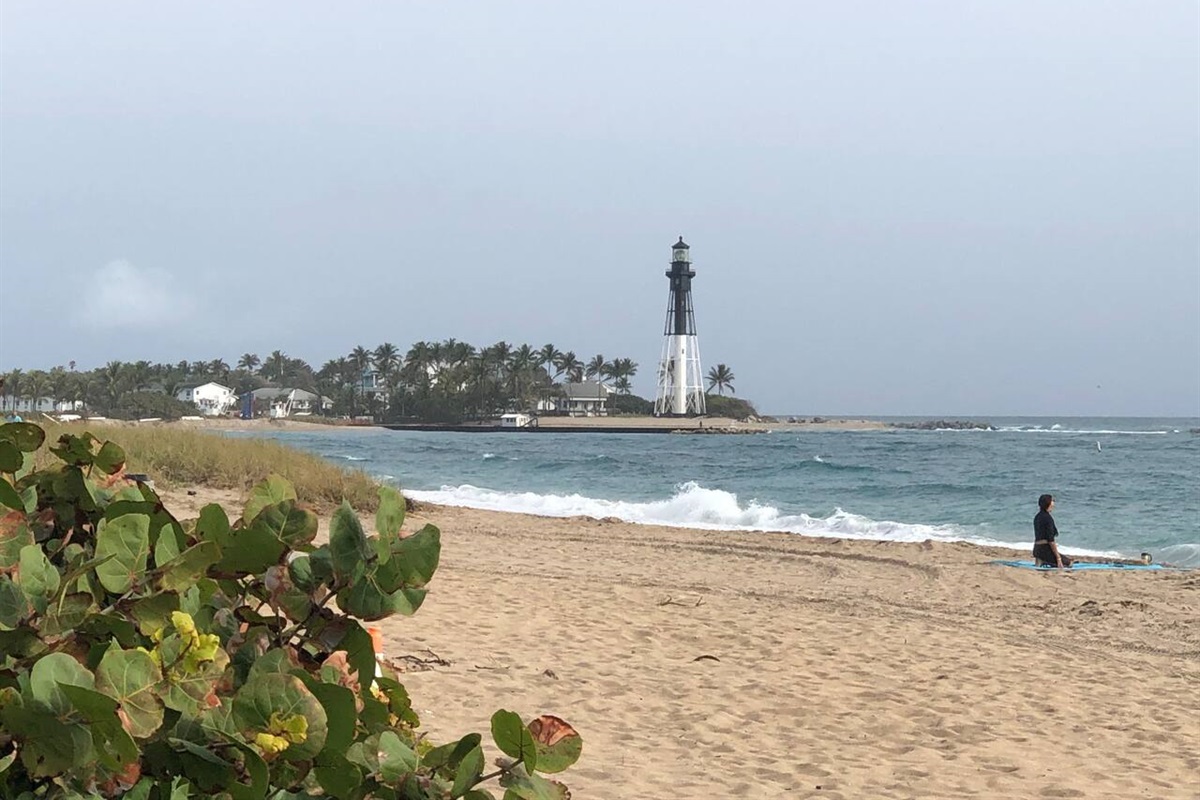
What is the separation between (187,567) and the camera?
120 cm

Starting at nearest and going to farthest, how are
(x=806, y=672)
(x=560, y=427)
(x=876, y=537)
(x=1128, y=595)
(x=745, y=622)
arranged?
(x=806, y=672)
(x=745, y=622)
(x=1128, y=595)
(x=876, y=537)
(x=560, y=427)

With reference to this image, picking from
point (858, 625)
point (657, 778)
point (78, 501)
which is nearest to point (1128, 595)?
point (858, 625)

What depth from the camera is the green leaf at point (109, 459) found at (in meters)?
1.65

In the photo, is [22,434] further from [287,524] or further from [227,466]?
[227,466]

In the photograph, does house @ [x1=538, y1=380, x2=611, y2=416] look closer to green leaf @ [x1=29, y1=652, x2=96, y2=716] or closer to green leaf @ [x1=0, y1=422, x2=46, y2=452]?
green leaf @ [x1=0, y1=422, x2=46, y2=452]

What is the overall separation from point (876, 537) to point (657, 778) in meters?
16.3

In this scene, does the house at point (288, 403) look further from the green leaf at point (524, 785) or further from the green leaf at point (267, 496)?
the green leaf at point (524, 785)

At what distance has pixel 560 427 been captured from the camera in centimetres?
10681

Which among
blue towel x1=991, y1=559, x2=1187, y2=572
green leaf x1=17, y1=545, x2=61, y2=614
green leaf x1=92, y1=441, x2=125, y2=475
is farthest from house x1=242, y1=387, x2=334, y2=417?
green leaf x1=17, y1=545, x2=61, y2=614

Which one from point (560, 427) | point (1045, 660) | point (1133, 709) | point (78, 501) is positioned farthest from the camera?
point (560, 427)

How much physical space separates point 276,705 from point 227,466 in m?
18.4

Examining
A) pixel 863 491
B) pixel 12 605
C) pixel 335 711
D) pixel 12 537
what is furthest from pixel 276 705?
A: pixel 863 491

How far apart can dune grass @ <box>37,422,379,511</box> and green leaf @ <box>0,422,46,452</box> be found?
15.5m

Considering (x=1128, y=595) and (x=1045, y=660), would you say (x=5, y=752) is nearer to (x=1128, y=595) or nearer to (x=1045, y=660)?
(x=1045, y=660)
